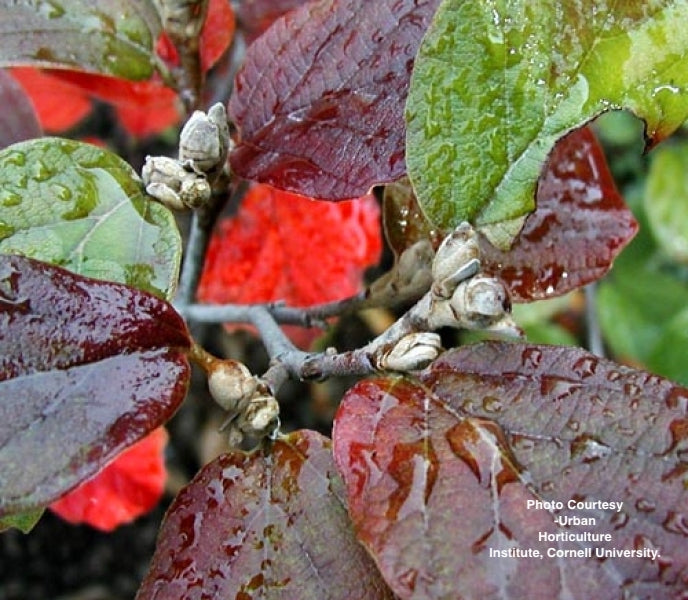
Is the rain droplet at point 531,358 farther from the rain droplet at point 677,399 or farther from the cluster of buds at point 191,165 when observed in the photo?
the cluster of buds at point 191,165

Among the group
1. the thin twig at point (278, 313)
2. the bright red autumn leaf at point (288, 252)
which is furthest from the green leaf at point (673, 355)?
the thin twig at point (278, 313)

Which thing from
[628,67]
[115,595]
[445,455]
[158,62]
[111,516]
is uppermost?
[628,67]

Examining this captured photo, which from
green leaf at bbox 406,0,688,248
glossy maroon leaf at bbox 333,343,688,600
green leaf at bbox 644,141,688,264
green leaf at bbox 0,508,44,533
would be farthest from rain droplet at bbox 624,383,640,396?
green leaf at bbox 644,141,688,264

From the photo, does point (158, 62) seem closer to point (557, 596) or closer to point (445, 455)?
point (445, 455)

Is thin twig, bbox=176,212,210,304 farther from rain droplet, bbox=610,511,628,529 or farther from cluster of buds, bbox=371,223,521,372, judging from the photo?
rain droplet, bbox=610,511,628,529

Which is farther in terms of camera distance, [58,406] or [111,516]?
[111,516]

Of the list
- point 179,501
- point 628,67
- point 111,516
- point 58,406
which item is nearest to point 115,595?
point 111,516

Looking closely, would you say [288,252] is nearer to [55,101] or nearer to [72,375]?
[55,101]
